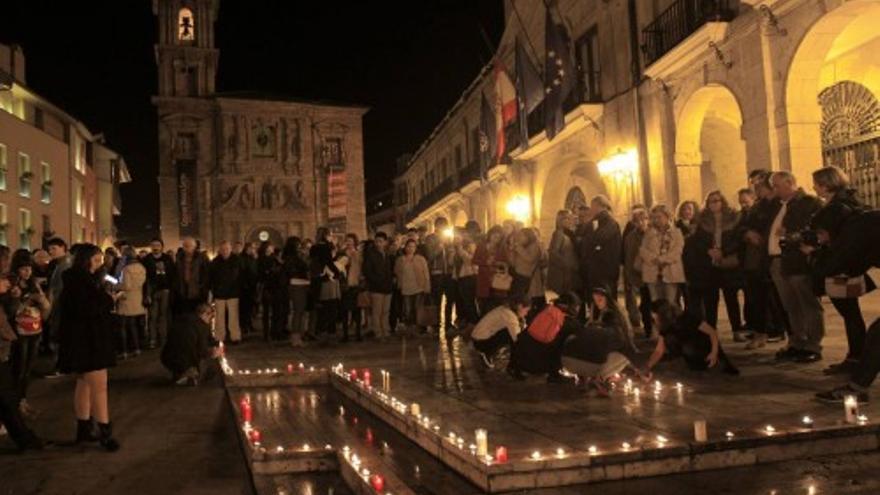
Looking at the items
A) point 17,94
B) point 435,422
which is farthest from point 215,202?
point 435,422

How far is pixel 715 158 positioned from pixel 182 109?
135 feet

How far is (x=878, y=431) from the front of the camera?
4543 mm

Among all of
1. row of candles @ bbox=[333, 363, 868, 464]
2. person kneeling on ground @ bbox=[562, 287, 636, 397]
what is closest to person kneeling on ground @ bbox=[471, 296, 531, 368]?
person kneeling on ground @ bbox=[562, 287, 636, 397]

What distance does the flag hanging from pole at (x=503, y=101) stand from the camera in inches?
818

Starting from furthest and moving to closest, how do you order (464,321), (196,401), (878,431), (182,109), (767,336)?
(182,109), (464,321), (767,336), (196,401), (878,431)

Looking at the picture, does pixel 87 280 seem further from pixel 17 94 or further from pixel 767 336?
pixel 17 94

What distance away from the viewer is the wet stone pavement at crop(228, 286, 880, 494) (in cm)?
413

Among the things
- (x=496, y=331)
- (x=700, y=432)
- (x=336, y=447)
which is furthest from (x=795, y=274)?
(x=336, y=447)

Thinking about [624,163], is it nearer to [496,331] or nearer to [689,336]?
[496,331]

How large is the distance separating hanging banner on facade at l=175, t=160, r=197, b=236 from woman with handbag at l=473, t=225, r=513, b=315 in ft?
136

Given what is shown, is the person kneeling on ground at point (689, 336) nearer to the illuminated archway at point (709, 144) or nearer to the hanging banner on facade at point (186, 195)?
the illuminated archway at point (709, 144)

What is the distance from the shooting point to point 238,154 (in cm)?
5000

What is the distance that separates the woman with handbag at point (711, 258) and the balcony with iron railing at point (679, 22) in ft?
17.0

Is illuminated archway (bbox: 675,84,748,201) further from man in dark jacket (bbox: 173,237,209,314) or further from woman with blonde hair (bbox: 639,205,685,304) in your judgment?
man in dark jacket (bbox: 173,237,209,314)
